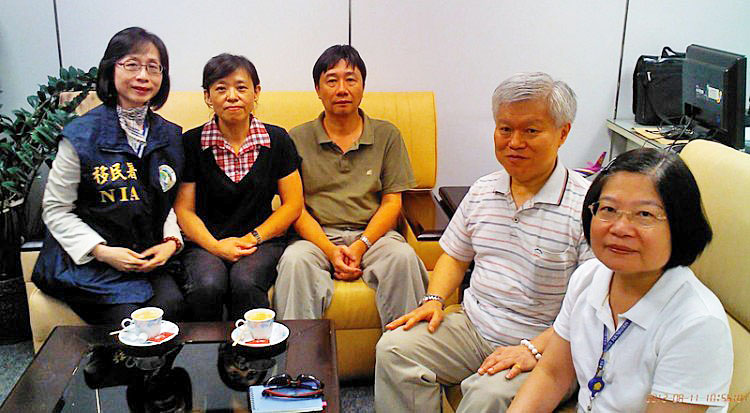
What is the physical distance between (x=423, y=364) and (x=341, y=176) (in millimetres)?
1065

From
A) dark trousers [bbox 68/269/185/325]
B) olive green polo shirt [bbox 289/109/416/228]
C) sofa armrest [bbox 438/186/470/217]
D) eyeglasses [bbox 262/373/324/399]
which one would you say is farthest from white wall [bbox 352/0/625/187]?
eyeglasses [bbox 262/373/324/399]

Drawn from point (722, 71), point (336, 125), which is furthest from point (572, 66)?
point (336, 125)

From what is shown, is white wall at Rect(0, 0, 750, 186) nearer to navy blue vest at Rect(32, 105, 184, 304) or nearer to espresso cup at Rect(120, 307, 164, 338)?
navy blue vest at Rect(32, 105, 184, 304)

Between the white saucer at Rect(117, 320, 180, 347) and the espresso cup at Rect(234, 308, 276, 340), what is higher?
the espresso cup at Rect(234, 308, 276, 340)

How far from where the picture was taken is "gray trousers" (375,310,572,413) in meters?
1.95

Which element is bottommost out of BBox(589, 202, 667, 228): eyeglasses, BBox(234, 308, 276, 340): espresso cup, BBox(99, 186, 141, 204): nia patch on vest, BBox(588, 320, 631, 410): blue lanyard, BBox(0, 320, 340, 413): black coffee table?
BBox(0, 320, 340, 413): black coffee table

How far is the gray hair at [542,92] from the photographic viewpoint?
1906 millimetres

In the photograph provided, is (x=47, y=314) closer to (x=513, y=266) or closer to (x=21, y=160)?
(x=21, y=160)

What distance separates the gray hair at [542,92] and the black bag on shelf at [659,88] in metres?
1.70

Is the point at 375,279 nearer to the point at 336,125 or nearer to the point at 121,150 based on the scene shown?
the point at 336,125

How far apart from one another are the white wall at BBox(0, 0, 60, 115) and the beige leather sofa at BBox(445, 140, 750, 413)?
2.82 meters

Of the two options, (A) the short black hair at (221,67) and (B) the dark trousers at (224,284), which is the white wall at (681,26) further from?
(B) the dark trousers at (224,284)

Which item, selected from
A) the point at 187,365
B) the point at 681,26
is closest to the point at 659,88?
the point at 681,26

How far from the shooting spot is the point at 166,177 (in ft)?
8.14
